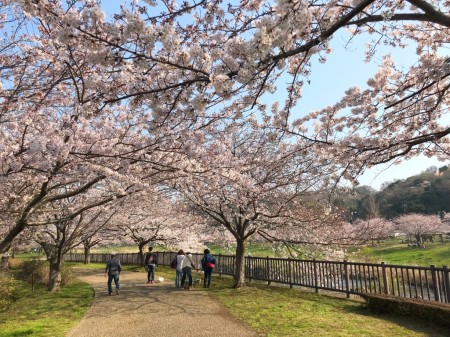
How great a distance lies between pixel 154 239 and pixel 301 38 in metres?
25.6

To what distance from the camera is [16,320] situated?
9.02 m

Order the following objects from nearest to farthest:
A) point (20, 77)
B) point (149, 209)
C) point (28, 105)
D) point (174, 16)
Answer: point (174, 16)
point (20, 77)
point (28, 105)
point (149, 209)

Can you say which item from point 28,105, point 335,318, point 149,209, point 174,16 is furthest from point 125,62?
point 149,209

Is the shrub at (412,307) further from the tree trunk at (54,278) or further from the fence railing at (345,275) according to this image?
the tree trunk at (54,278)

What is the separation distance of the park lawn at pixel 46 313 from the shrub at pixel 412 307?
24.6 ft

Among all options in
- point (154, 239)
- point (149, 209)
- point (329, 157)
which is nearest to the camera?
point (329, 157)

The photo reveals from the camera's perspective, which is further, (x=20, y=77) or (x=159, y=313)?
(x=159, y=313)

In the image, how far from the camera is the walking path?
722 centimetres

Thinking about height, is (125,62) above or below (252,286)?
above

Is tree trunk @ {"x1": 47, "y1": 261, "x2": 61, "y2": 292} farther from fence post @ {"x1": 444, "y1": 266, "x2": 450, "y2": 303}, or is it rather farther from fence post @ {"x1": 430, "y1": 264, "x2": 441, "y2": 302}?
fence post @ {"x1": 444, "y1": 266, "x2": 450, "y2": 303}

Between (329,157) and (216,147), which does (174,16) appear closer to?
→ (329,157)

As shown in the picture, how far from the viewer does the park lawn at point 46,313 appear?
7557 mm

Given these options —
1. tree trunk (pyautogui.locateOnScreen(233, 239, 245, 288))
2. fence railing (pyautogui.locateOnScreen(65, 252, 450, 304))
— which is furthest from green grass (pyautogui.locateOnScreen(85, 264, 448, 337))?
tree trunk (pyautogui.locateOnScreen(233, 239, 245, 288))

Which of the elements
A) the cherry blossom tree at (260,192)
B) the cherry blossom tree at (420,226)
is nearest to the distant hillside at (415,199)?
the cherry blossom tree at (420,226)
